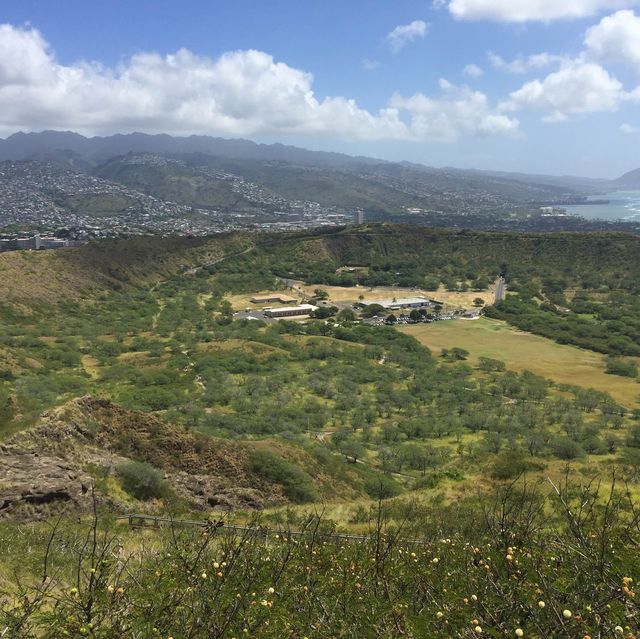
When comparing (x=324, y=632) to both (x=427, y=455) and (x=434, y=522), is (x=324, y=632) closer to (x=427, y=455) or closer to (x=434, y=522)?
(x=434, y=522)

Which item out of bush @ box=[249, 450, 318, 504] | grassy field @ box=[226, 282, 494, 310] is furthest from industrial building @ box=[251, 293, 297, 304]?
bush @ box=[249, 450, 318, 504]

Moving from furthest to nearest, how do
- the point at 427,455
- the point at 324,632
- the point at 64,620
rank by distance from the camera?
the point at 427,455
the point at 324,632
the point at 64,620

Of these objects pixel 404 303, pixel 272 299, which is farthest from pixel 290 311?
pixel 404 303

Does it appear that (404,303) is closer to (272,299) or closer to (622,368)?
→ (272,299)

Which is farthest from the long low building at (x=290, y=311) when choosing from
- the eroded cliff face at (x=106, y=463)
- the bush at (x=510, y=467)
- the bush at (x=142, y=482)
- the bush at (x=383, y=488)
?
the bush at (x=142, y=482)

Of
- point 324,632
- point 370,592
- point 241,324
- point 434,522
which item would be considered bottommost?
point 241,324

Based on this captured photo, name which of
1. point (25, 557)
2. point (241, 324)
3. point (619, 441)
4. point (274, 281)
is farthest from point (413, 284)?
point (25, 557)
